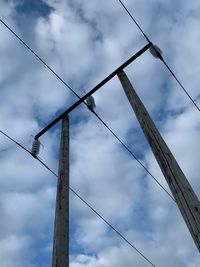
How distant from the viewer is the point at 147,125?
514 centimetres

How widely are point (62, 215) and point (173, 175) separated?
5.71 feet

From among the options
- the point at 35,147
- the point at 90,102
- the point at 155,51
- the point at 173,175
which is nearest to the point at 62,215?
the point at 173,175

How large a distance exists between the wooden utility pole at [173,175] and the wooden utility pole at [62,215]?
1.53 metres

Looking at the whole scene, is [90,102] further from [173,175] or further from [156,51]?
[173,175]

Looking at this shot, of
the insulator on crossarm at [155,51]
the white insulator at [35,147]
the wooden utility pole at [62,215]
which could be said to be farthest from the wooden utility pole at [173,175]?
the white insulator at [35,147]

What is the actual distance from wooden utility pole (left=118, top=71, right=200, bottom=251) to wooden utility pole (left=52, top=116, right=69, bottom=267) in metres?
1.53

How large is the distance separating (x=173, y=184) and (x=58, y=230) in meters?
1.69

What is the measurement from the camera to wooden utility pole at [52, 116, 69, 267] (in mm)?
4348

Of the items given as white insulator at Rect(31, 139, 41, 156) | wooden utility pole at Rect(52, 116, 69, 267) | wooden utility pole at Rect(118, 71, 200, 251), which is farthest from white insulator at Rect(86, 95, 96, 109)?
wooden utility pole at Rect(118, 71, 200, 251)

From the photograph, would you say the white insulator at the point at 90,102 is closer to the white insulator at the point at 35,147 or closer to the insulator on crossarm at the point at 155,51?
the white insulator at the point at 35,147

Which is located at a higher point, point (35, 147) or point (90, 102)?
point (90, 102)

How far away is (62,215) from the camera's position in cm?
496

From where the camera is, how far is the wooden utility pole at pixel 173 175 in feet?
11.9

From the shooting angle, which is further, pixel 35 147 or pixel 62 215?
pixel 35 147
